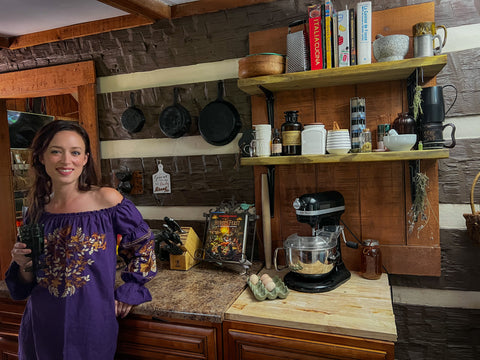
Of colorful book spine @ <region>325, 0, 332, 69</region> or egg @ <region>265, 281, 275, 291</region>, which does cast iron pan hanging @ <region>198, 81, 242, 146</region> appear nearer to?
colorful book spine @ <region>325, 0, 332, 69</region>

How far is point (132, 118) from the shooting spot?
2.15 metres

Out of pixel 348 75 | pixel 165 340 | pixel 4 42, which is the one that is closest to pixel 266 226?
pixel 165 340

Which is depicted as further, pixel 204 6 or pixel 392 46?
pixel 204 6

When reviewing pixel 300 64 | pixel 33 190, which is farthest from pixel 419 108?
pixel 33 190

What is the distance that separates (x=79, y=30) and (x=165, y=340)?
202cm

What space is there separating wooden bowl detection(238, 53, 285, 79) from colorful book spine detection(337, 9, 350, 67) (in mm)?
275

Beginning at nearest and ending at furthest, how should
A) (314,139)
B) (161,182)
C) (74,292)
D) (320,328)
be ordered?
(320,328), (74,292), (314,139), (161,182)

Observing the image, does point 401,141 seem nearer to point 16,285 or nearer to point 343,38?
point 343,38

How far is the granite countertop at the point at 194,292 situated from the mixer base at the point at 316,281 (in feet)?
0.73

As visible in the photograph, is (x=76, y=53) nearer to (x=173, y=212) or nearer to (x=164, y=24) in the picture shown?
(x=164, y=24)

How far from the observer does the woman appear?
4.28 ft

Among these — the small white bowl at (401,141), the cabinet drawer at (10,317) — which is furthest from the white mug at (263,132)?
the cabinet drawer at (10,317)

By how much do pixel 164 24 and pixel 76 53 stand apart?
0.71 meters

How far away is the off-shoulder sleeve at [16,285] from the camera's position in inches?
53.5
